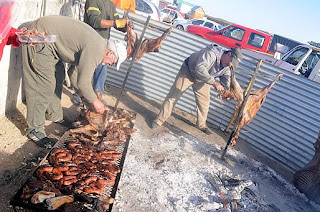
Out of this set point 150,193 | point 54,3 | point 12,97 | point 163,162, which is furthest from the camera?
point 54,3

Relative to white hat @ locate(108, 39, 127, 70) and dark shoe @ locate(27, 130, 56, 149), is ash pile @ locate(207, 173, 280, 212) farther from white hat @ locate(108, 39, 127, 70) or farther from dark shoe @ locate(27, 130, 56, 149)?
dark shoe @ locate(27, 130, 56, 149)

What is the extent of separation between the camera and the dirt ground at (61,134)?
3.51 metres

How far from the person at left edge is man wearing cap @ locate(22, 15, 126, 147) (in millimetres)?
1064

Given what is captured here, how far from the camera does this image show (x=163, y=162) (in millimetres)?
4906

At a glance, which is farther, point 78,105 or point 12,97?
point 78,105

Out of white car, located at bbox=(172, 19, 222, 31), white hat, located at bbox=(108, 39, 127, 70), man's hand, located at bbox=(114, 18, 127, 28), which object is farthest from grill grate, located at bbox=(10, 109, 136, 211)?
white car, located at bbox=(172, 19, 222, 31)

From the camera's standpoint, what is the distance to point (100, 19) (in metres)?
4.98

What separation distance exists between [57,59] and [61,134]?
59.6 inches

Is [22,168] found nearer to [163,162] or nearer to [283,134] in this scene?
[163,162]

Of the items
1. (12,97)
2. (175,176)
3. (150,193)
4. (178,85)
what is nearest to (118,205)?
(150,193)

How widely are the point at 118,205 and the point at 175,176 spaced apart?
1.31 metres

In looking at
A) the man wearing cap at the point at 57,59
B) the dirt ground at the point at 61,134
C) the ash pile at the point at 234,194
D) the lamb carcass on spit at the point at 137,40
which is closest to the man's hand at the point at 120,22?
the lamb carcass on spit at the point at 137,40

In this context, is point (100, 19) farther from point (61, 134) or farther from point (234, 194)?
point (234, 194)

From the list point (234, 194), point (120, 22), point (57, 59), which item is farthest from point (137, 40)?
point (234, 194)
